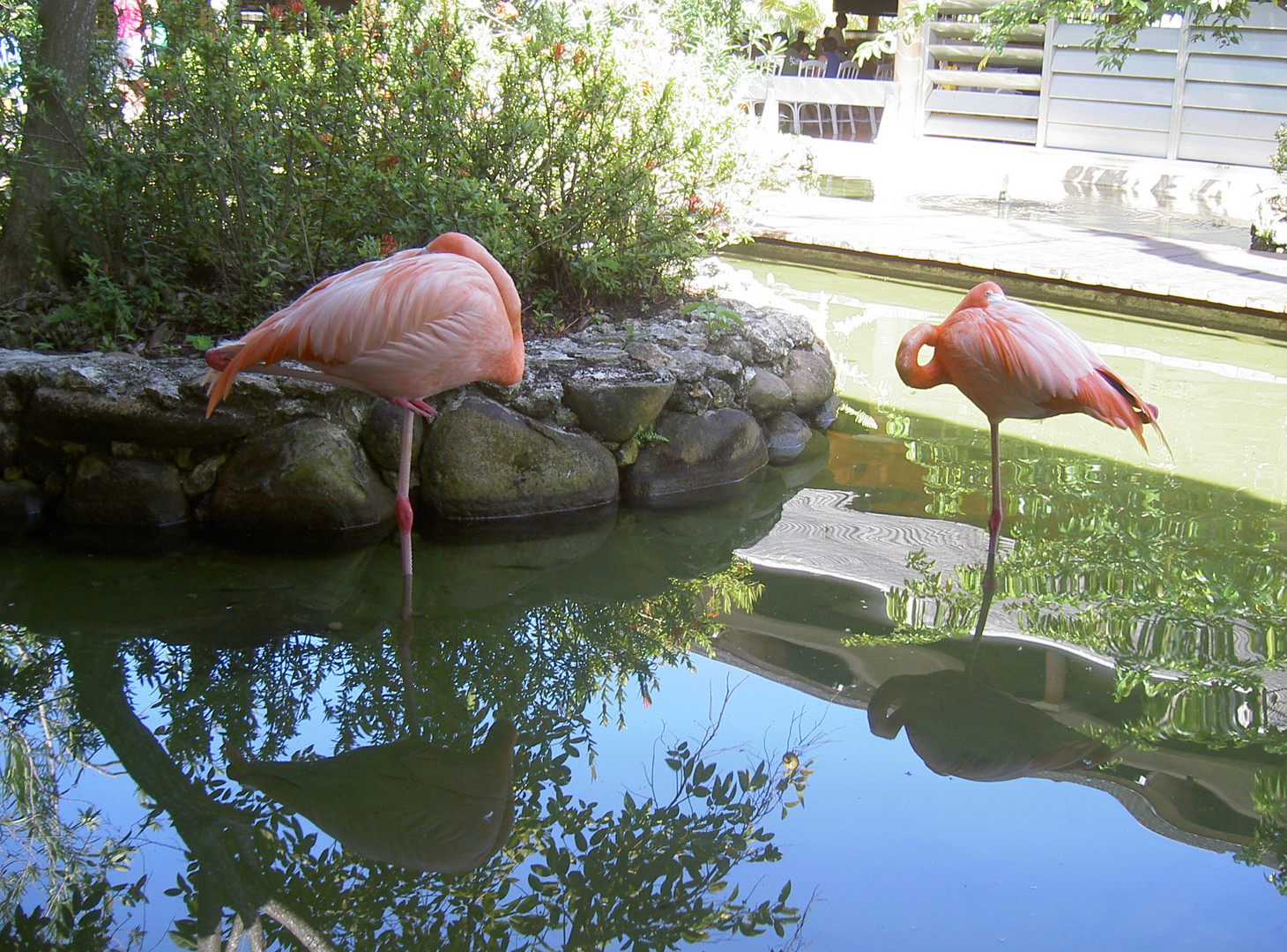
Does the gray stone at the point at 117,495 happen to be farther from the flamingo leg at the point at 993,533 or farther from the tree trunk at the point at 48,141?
the flamingo leg at the point at 993,533

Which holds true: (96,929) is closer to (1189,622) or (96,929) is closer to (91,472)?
(91,472)

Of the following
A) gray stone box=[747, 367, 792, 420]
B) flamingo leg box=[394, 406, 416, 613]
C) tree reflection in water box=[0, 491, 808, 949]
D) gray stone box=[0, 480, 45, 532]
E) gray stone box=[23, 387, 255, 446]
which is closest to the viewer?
tree reflection in water box=[0, 491, 808, 949]

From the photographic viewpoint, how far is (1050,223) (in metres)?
9.70

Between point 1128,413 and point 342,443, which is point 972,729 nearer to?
Result: point 1128,413

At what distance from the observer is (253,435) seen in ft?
12.1

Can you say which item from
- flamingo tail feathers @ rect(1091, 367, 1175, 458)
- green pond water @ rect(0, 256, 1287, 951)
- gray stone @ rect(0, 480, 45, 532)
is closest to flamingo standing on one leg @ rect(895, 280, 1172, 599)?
flamingo tail feathers @ rect(1091, 367, 1175, 458)

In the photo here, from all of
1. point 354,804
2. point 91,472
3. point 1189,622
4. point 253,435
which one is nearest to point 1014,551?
point 1189,622

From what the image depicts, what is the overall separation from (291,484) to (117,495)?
60cm

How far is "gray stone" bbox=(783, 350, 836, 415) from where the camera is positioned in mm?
4895

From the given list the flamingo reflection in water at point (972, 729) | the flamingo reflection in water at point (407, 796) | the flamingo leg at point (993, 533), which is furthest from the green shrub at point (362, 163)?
the flamingo reflection in water at point (972, 729)

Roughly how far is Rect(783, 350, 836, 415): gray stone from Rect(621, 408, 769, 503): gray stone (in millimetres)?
523

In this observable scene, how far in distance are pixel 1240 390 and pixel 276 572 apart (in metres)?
5.01

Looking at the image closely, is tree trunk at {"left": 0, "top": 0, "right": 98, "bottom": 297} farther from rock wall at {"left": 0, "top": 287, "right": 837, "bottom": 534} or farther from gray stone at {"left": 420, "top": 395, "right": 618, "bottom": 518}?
gray stone at {"left": 420, "top": 395, "right": 618, "bottom": 518}

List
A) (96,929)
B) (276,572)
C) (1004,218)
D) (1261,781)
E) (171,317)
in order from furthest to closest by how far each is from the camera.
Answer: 1. (1004,218)
2. (171,317)
3. (276,572)
4. (1261,781)
5. (96,929)
